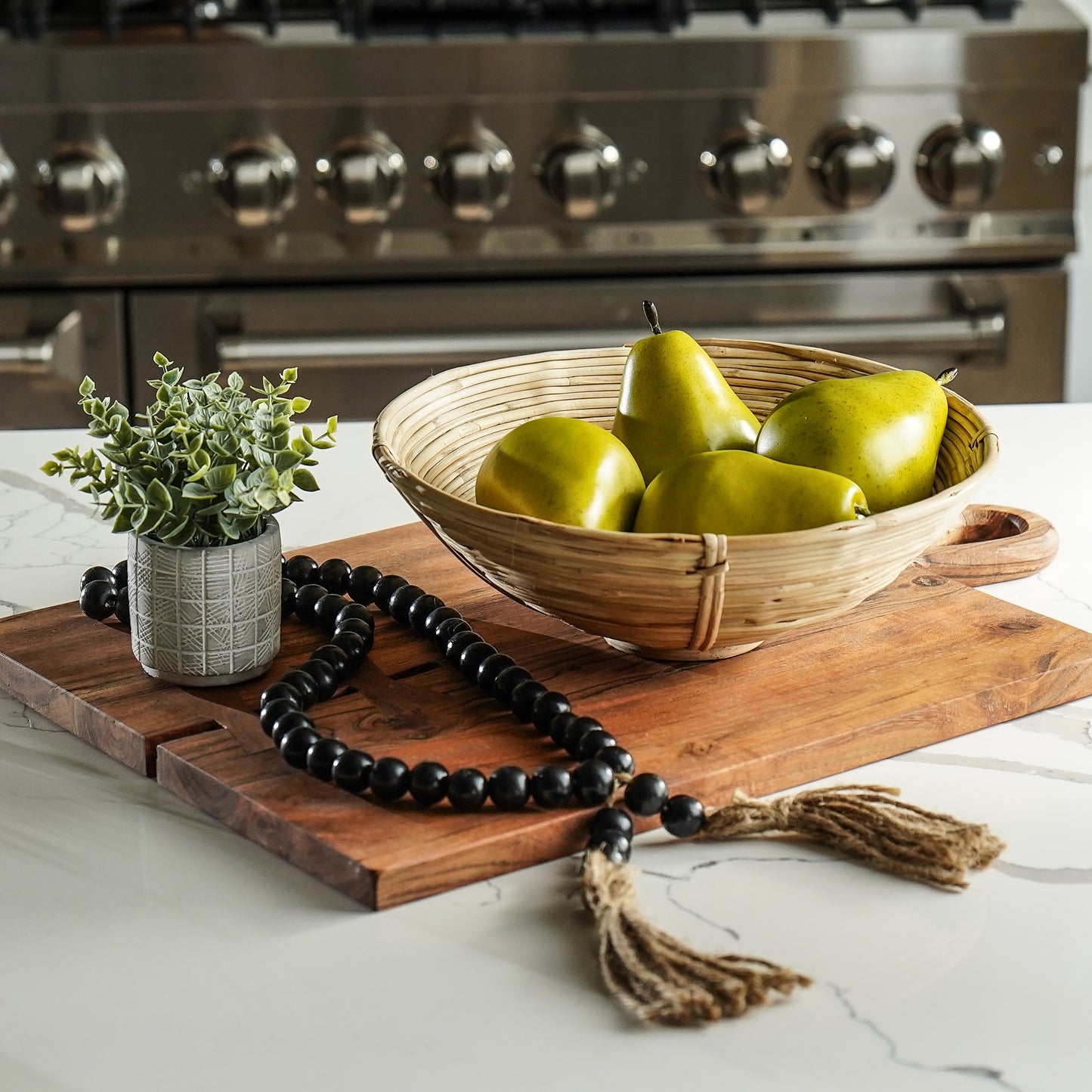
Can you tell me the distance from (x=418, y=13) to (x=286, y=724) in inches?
57.0

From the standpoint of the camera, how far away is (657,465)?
3.00 ft

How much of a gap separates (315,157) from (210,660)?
3.97ft

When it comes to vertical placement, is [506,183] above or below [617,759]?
above

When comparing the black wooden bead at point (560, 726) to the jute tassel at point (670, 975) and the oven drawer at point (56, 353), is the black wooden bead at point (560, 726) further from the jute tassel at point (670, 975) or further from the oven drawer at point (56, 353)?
the oven drawer at point (56, 353)

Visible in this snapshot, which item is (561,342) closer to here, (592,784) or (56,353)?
(56,353)

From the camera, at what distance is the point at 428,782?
70cm

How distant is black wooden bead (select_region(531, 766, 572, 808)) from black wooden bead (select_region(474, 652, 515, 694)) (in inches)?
4.3

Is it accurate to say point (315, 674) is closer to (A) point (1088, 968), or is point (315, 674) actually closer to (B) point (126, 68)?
(A) point (1088, 968)

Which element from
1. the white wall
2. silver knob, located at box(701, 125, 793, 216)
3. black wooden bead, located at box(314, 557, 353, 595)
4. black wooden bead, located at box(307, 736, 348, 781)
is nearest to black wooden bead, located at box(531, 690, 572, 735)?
black wooden bead, located at box(307, 736, 348, 781)

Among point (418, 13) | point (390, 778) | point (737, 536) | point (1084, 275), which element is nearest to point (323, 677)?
point (390, 778)

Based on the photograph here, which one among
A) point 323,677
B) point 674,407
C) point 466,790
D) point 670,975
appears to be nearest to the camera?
point 670,975

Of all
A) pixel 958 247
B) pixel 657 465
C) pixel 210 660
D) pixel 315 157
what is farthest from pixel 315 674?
pixel 958 247

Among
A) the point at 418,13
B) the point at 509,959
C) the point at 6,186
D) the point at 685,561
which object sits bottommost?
the point at 509,959

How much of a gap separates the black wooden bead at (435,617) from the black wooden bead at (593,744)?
0.51 ft
